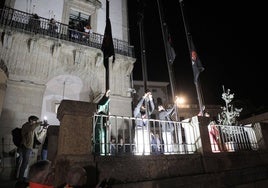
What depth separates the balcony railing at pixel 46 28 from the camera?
1102 cm

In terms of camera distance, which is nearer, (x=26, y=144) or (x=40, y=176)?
(x=40, y=176)

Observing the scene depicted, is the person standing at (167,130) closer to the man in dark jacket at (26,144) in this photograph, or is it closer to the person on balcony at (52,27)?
the man in dark jacket at (26,144)

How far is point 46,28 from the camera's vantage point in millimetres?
12250

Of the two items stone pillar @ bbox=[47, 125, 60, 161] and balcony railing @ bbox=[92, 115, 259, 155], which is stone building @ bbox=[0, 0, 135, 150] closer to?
stone pillar @ bbox=[47, 125, 60, 161]

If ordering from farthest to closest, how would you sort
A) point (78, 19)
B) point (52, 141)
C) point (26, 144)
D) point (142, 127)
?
point (78, 19)
point (52, 141)
point (26, 144)
point (142, 127)

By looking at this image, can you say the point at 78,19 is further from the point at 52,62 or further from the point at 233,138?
the point at 233,138

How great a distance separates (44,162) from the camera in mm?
3076

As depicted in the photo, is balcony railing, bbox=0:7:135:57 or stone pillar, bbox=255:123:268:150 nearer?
stone pillar, bbox=255:123:268:150

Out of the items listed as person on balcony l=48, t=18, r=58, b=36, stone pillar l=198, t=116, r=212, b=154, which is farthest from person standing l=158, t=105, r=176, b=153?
person on balcony l=48, t=18, r=58, b=36

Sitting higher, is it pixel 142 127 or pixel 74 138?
pixel 142 127

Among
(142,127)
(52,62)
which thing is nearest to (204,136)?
(142,127)

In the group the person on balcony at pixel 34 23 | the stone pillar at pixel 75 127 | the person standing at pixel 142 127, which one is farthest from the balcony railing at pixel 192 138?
the person on balcony at pixel 34 23

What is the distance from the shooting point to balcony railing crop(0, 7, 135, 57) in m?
11.0

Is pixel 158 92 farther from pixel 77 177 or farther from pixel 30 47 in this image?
pixel 77 177
